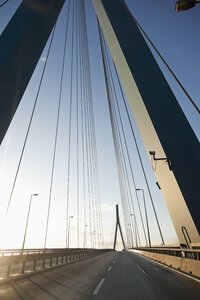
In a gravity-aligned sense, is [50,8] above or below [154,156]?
above

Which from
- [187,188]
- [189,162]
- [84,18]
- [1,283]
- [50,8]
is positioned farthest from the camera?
[84,18]

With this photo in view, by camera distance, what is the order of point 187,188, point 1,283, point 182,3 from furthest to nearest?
1. point 187,188
2. point 1,283
3. point 182,3

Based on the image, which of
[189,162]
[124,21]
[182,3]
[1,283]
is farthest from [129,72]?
[1,283]

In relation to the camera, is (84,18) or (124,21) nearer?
(124,21)

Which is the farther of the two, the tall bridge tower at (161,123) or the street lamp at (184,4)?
the tall bridge tower at (161,123)

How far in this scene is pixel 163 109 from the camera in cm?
1191

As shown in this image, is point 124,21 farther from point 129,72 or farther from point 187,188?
point 187,188

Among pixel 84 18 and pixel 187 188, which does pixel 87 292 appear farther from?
pixel 84 18

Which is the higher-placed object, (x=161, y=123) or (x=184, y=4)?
(x=161, y=123)

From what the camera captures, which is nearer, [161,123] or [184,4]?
[184,4]

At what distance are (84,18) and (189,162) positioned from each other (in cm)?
2010

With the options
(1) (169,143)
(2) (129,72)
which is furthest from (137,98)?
(1) (169,143)

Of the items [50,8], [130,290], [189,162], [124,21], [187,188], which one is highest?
[124,21]

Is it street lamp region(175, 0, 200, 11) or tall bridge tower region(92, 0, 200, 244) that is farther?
tall bridge tower region(92, 0, 200, 244)
